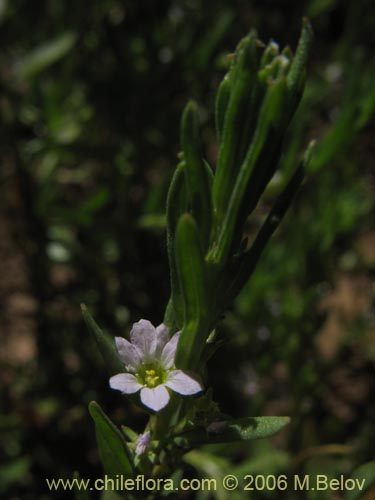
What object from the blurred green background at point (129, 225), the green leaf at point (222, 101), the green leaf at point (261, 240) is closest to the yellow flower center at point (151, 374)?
the green leaf at point (261, 240)

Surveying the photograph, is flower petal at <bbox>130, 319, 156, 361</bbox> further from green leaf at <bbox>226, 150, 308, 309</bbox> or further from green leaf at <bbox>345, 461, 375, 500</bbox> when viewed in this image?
green leaf at <bbox>345, 461, 375, 500</bbox>

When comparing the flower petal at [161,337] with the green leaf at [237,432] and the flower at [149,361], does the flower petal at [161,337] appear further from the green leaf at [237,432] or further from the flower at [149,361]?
the green leaf at [237,432]

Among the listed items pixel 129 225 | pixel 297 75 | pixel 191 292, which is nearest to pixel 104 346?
pixel 191 292

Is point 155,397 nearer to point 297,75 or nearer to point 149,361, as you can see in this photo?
point 149,361

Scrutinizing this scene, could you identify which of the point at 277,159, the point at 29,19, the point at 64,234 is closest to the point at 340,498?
the point at 64,234

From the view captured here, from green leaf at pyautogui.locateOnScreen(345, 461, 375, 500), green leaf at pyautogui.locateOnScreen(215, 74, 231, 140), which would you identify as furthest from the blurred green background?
green leaf at pyautogui.locateOnScreen(215, 74, 231, 140)
